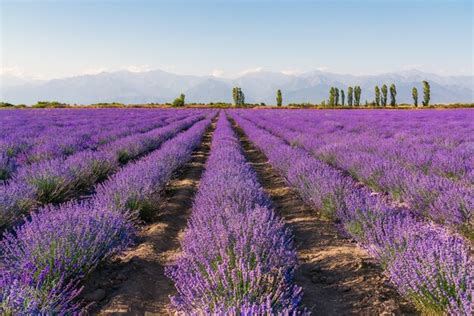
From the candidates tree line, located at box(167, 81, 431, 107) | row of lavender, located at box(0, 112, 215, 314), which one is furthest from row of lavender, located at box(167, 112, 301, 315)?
tree line, located at box(167, 81, 431, 107)

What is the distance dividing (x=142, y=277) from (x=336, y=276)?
5.20ft

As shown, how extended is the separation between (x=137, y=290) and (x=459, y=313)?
2.12m

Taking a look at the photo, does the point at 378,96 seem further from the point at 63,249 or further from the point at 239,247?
the point at 63,249

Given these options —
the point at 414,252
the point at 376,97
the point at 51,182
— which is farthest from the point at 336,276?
the point at 376,97

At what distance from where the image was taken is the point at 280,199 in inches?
226

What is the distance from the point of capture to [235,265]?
234 cm

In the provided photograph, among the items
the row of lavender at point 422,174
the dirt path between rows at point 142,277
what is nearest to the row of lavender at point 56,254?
the dirt path between rows at point 142,277

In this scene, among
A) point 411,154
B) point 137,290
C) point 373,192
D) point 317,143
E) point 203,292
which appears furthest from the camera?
point 317,143

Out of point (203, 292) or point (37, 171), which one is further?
point (37, 171)

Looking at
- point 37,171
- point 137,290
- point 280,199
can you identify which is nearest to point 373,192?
point 280,199

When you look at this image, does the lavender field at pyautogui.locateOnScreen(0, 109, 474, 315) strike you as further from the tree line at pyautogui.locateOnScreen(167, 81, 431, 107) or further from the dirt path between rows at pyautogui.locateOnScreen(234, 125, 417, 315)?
the tree line at pyautogui.locateOnScreen(167, 81, 431, 107)

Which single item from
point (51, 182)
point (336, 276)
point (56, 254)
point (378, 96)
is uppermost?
point (378, 96)

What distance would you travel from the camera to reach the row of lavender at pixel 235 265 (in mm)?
1901

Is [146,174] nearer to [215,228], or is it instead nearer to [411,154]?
[215,228]
